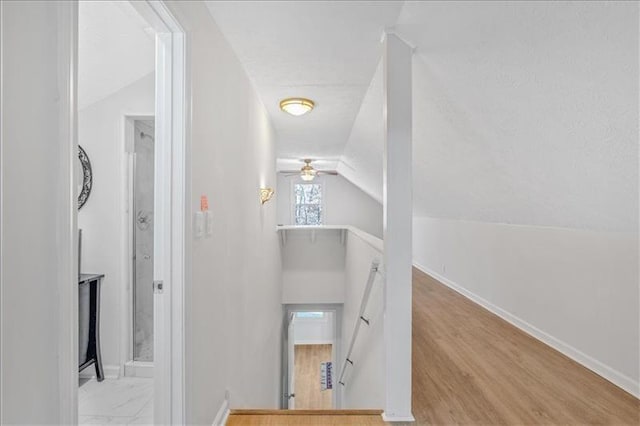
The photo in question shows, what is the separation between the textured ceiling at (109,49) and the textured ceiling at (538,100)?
1584mm

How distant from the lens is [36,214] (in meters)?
0.72

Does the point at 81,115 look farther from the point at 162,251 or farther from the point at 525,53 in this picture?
the point at 525,53

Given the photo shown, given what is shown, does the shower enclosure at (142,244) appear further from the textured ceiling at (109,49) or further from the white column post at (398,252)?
the white column post at (398,252)

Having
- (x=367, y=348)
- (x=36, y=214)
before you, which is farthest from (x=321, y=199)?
(x=36, y=214)

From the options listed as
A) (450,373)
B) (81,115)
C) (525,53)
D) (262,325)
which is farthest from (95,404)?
(525,53)

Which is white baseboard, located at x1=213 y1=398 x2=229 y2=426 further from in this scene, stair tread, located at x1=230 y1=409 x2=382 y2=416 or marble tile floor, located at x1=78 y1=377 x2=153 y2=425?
marble tile floor, located at x1=78 y1=377 x2=153 y2=425

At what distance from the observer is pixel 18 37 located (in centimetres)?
67

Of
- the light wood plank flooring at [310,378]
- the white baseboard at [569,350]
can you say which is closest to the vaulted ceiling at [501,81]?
the white baseboard at [569,350]

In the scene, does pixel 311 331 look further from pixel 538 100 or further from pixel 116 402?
pixel 538 100

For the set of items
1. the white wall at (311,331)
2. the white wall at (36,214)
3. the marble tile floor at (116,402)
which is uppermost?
the white wall at (36,214)

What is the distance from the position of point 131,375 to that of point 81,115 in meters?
2.13

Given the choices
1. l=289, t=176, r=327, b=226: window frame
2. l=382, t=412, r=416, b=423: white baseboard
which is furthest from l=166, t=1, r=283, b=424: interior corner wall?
l=289, t=176, r=327, b=226: window frame

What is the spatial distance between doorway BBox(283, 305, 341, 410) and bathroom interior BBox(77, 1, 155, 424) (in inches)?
164

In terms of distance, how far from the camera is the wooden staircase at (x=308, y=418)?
1.87 m
